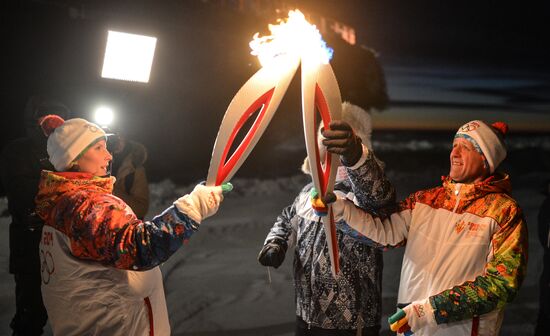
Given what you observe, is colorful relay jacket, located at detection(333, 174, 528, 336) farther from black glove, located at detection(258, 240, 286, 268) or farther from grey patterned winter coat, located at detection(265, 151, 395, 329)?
black glove, located at detection(258, 240, 286, 268)

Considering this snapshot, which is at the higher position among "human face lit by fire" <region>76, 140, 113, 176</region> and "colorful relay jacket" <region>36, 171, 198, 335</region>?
"human face lit by fire" <region>76, 140, 113, 176</region>

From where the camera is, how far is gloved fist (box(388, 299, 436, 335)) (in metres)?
1.80

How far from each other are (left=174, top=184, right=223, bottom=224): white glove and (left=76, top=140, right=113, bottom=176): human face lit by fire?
0.41 m

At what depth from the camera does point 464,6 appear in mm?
10945

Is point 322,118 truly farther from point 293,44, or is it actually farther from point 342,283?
point 342,283

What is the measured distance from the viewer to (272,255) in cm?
231

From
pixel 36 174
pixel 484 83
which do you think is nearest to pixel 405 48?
pixel 484 83

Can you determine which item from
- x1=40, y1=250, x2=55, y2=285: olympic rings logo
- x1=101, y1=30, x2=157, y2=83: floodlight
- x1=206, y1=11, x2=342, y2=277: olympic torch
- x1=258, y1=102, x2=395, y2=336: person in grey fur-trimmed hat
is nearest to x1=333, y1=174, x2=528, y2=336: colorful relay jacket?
x1=258, y1=102, x2=395, y2=336: person in grey fur-trimmed hat

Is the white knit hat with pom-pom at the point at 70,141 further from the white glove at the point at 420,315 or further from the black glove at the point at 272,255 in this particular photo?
the white glove at the point at 420,315

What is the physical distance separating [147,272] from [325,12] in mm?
7494

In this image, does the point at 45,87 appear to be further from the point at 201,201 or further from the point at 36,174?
the point at 201,201

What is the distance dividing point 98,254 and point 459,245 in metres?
1.33

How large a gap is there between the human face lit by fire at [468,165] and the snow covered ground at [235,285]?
1001mm

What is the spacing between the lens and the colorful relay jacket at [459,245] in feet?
5.78
